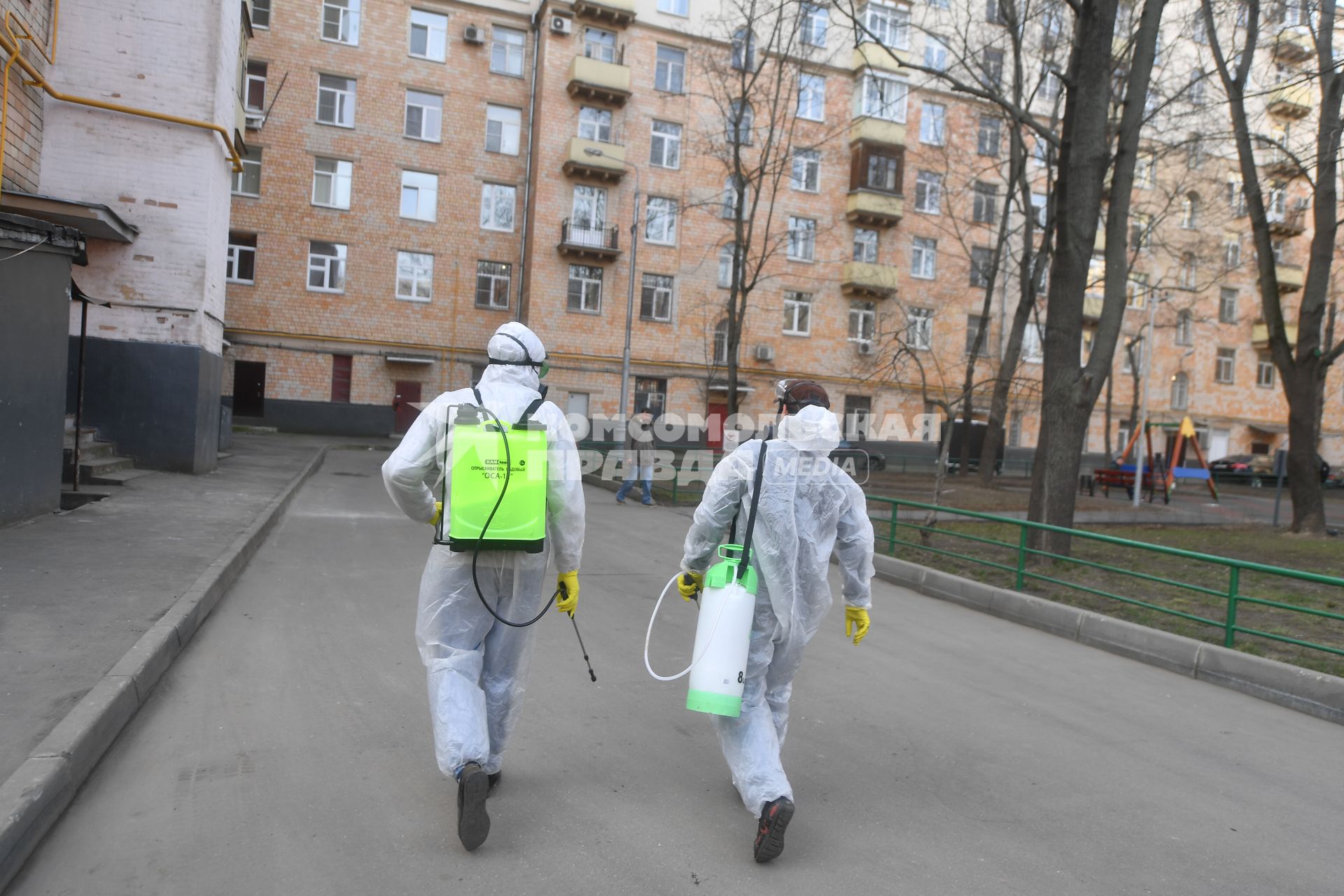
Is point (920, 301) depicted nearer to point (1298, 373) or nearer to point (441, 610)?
point (1298, 373)

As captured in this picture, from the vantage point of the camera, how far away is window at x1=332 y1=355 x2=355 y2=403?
104 feet

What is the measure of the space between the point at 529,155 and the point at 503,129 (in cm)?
130

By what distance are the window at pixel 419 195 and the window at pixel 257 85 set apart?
4896 mm

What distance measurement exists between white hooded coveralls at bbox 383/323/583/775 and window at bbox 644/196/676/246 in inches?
1217

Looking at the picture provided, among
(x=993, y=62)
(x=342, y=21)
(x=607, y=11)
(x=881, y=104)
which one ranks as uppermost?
(x=607, y=11)

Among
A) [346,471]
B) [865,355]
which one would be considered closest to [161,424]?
[346,471]

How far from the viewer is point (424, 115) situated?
1271 inches

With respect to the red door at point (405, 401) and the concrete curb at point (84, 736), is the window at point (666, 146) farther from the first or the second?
the concrete curb at point (84, 736)

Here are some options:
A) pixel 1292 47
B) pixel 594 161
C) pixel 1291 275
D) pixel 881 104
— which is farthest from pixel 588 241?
pixel 1291 275

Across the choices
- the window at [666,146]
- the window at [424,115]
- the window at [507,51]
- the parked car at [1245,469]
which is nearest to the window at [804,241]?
the window at [666,146]

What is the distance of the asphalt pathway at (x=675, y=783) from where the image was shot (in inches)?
131

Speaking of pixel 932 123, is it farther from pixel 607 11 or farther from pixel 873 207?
pixel 607 11

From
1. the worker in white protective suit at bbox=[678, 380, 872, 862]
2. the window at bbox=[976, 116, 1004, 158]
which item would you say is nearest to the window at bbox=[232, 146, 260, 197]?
the window at bbox=[976, 116, 1004, 158]

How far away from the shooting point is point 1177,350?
43.5 m
